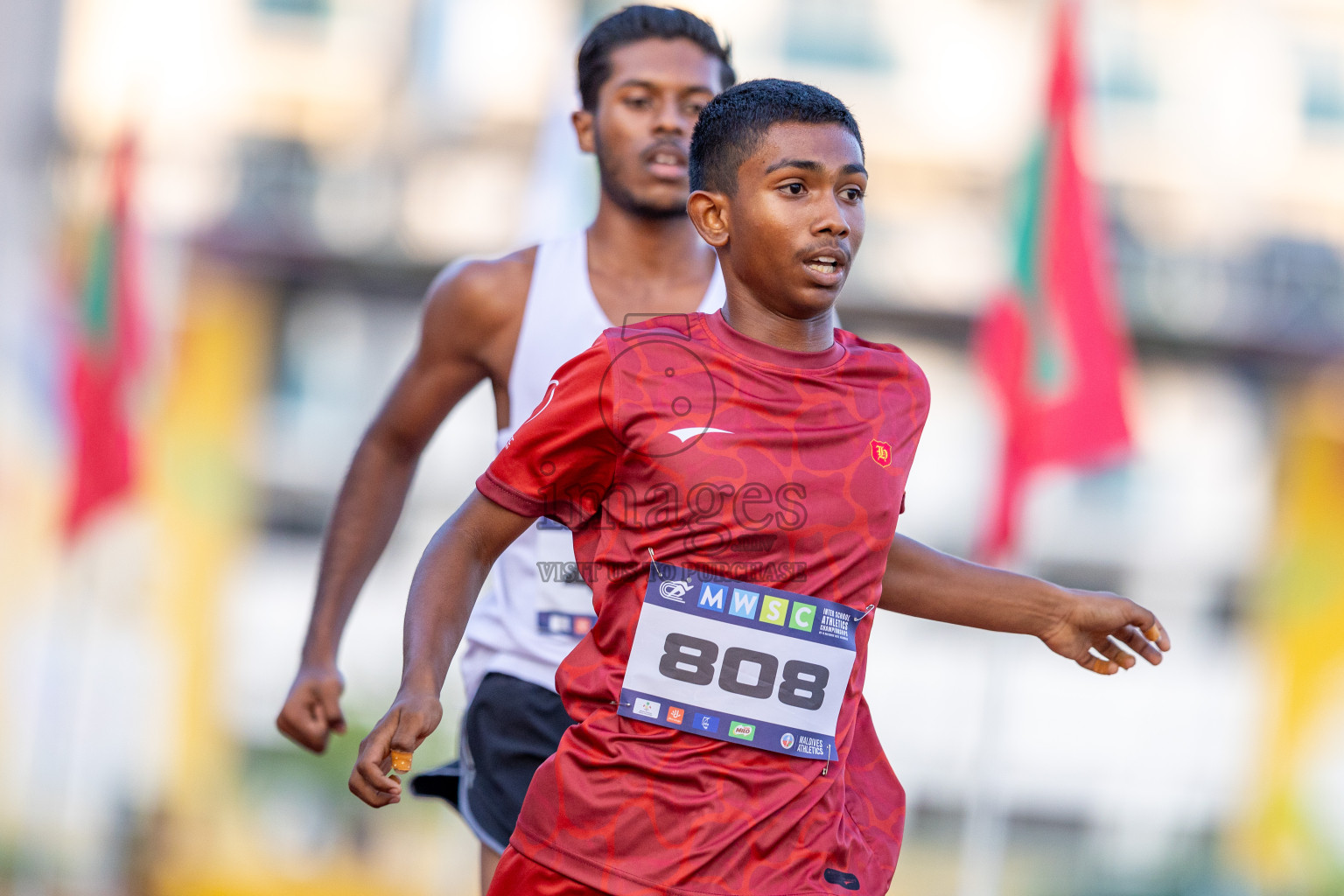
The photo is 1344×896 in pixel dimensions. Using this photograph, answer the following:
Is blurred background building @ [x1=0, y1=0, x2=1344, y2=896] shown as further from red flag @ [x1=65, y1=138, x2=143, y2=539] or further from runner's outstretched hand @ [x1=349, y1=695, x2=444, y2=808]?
runner's outstretched hand @ [x1=349, y1=695, x2=444, y2=808]

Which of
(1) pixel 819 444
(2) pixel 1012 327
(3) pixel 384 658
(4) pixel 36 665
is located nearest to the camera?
(1) pixel 819 444

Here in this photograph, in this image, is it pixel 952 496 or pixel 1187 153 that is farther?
pixel 1187 153

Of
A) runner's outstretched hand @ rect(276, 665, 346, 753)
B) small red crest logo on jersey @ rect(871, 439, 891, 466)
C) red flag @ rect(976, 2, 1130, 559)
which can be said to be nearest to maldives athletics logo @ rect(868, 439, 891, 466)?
small red crest logo on jersey @ rect(871, 439, 891, 466)

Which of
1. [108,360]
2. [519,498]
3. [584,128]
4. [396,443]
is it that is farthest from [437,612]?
[108,360]

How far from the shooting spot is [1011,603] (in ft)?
8.07

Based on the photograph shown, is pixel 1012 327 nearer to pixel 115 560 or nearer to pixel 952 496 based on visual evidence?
pixel 952 496

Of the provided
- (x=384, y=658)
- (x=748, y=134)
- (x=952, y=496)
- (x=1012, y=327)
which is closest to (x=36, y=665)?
(x=384, y=658)

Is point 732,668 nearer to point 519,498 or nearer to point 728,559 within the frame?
point 728,559

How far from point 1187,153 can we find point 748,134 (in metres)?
13.7

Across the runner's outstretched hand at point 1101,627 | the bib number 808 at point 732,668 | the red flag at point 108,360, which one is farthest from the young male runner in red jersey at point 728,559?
the red flag at point 108,360

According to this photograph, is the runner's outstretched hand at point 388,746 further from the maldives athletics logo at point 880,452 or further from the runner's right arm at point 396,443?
the runner's right arm at point 396,443

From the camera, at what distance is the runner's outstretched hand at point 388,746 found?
1947mm

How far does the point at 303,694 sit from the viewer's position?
3.12 metres

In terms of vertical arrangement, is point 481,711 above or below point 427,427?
below
